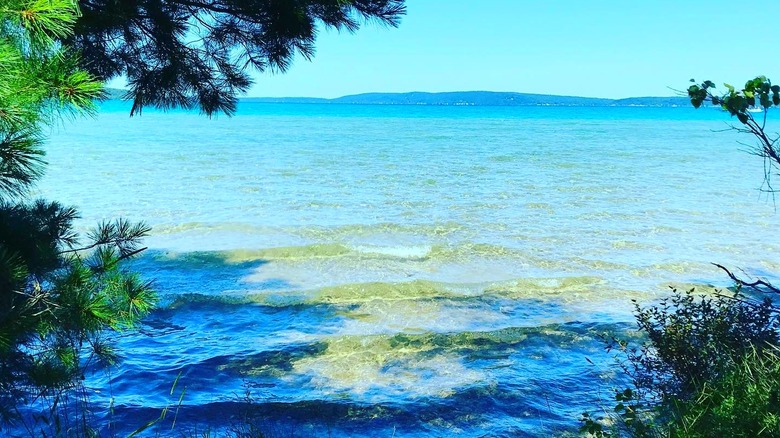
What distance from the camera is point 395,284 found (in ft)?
30.5

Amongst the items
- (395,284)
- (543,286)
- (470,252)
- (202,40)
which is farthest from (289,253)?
(202,40)

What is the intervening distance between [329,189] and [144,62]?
13413 mm

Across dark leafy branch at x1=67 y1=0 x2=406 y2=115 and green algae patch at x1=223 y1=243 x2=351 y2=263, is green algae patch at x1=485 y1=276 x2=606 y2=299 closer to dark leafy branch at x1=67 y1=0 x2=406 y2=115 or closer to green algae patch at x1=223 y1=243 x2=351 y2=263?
green algae patch at x1=223 y1=243 x2=351 y2=263

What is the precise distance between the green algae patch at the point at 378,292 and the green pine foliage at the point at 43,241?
4.94 m

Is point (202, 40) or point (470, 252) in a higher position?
point (202, 40)

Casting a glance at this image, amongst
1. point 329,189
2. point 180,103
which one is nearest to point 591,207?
point 329,189

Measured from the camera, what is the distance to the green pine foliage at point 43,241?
8.58ft

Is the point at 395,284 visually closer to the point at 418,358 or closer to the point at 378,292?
the point at 378,292

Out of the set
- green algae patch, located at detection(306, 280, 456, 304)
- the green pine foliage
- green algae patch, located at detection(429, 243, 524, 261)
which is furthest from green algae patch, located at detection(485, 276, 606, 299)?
the green pine foliage

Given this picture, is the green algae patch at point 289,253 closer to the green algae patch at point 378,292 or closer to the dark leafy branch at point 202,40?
the green algae patch at point 378,292

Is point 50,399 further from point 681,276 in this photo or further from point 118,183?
point 118,183

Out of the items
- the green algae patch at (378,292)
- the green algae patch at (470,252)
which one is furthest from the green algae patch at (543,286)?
the green algae patch at (470,252)

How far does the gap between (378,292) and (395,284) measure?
1.28 feet

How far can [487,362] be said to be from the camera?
644 cm
